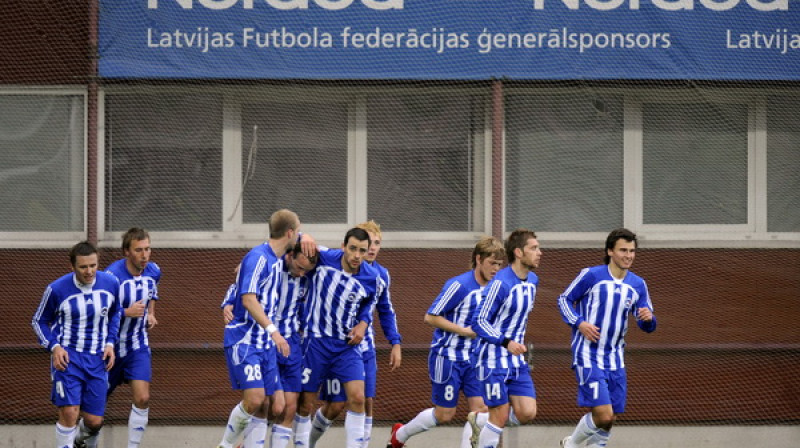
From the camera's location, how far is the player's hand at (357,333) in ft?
31.9

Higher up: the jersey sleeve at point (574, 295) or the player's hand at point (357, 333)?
the jersey sleeve at point (574, 295)

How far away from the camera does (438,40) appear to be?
37.6ft

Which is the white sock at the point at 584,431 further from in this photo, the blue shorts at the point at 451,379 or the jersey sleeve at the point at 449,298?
the jersey sleeve at the point at 449,298

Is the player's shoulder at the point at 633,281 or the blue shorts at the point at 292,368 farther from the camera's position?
the player's shoulder at the point at 633,281

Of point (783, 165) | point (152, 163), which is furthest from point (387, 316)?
point (783, 165)

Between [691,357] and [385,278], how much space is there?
344 centimetres

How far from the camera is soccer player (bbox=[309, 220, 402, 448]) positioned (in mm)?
9914

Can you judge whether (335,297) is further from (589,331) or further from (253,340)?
(589,331)

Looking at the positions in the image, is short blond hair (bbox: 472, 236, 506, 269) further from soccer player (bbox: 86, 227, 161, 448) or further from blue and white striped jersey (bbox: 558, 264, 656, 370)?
soccer player (bbox: 86, 227, 161, 448)

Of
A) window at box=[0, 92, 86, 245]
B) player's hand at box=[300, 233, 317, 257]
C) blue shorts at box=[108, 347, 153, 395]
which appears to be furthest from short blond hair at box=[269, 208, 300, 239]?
window at box=[0, 92, 86, 245]

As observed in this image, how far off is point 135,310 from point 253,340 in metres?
1.43

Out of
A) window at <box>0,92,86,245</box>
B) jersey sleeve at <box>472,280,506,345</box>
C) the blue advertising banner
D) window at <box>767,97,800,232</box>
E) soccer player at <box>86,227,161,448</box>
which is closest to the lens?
jersey sleeve at <box>472,280,506,345</box>

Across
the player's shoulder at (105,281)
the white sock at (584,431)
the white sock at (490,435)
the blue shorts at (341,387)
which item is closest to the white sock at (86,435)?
the player's shoulder at (105,281)

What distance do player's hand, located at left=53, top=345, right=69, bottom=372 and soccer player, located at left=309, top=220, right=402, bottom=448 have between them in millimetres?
1973
